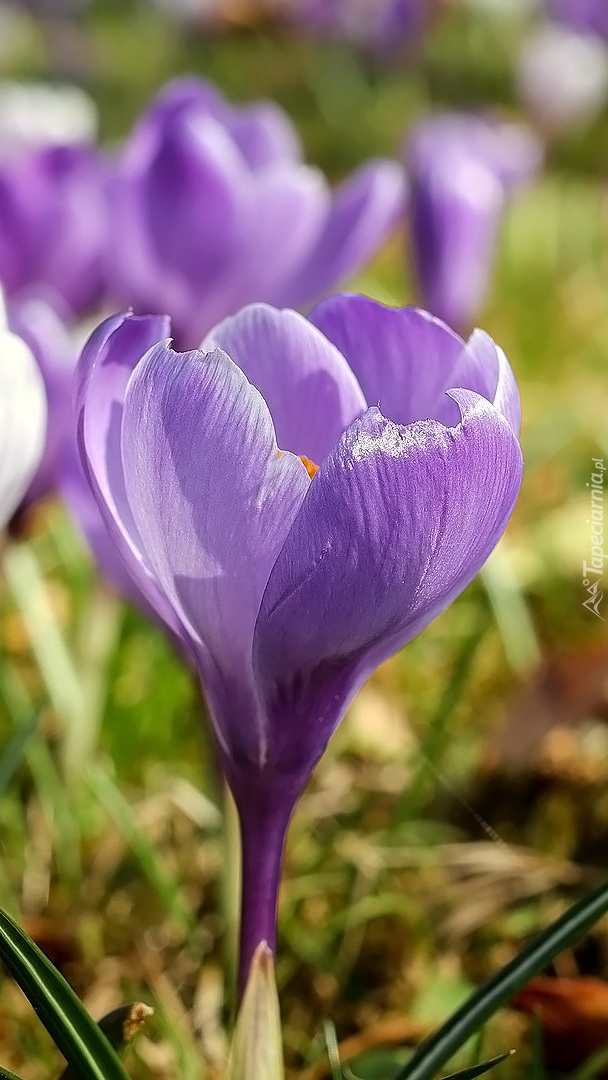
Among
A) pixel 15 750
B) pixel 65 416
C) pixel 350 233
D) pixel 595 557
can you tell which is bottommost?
pixel 595 557

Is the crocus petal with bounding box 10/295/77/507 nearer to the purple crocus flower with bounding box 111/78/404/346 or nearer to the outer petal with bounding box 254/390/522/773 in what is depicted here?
the purple crocus flower with bounding box 111/78/404/346

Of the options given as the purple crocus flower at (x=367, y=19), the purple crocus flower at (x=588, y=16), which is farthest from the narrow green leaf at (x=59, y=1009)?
the purple crocus flower at (x=367, y=19)

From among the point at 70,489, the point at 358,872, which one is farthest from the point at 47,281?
the point at 358,872

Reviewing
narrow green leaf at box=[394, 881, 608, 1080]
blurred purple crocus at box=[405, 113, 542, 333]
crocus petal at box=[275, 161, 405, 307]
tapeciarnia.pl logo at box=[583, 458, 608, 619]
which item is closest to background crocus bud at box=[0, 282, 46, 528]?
narrow green leaf at box=[394, 881, 608, 1080]

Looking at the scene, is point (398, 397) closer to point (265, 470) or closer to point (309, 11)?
point (265, 470)

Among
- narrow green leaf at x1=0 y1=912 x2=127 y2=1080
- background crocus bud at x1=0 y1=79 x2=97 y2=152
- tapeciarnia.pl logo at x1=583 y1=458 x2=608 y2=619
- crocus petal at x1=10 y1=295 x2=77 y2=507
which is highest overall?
background crocus bud at x1=0 y1=79 x2=97 y2=152

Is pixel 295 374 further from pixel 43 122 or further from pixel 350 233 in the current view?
pixel 43 122

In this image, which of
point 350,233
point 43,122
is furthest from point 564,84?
point 350,233
